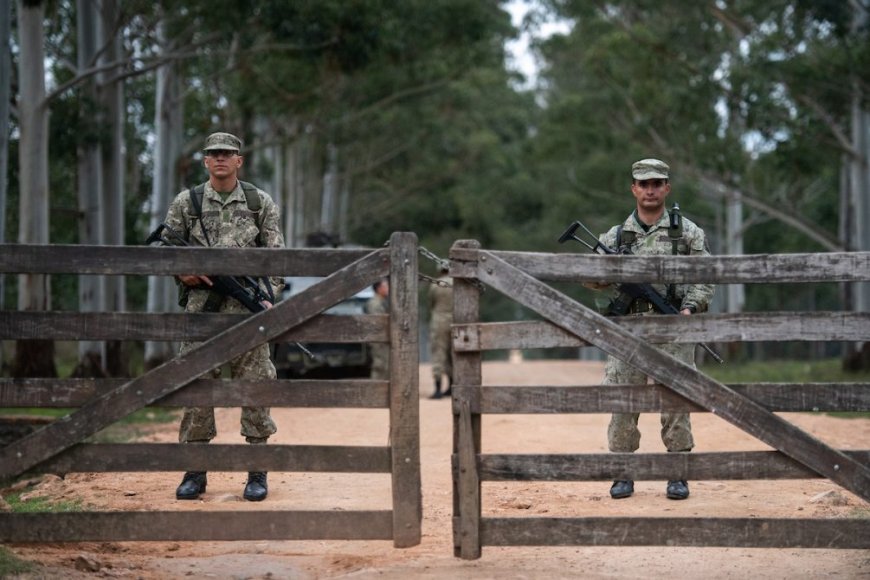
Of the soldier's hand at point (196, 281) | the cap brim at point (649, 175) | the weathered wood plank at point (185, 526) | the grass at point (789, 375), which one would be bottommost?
the weathered wood plank at point (185, 526)

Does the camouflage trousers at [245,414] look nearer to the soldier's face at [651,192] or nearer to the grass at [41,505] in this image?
the grass at [41,505]

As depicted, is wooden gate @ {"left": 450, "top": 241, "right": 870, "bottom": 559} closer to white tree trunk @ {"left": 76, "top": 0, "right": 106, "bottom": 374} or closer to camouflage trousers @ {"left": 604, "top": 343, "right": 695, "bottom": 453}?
camouflage trousers @ {"left": 604, "top": 343, "right": 695, "bottom": 453}

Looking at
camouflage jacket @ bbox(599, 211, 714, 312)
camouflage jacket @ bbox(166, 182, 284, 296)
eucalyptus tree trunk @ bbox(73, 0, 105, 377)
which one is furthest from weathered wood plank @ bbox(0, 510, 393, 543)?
eucalyptus tree trunk @ bbox(73, 0, 105, 377)

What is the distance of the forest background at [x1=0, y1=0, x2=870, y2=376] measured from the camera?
21000mm

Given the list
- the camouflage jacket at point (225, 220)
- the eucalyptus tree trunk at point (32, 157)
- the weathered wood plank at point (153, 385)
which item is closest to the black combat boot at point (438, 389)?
the eucalyptus tree trunk at point (32, 157)

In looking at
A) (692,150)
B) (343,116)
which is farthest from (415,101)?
(692,150)

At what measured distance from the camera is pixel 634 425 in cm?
805

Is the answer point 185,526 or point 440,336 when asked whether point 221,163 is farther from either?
point 440,336

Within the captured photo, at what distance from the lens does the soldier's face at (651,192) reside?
8031 millimetres

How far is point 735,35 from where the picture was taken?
31969 mm

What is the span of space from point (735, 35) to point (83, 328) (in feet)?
92.4

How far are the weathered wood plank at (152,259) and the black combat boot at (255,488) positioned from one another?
82.7 inches

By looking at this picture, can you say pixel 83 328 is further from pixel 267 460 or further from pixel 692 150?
pixel 692 150

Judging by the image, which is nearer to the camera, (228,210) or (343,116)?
(228,210)
